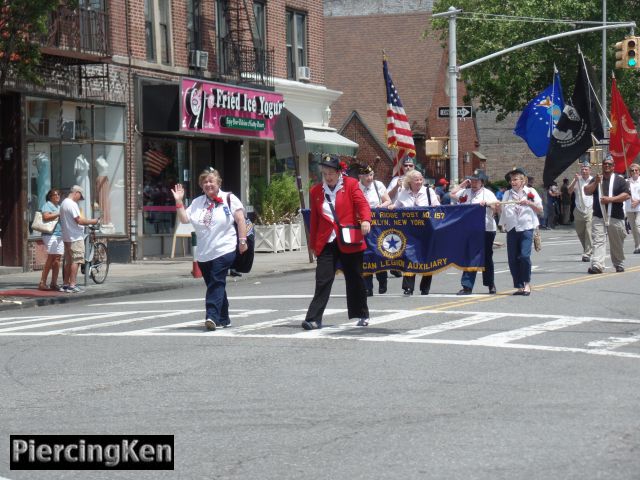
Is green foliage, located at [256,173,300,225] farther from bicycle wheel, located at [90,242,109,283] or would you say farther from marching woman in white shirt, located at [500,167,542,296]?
marching woman in white shirt, located at [500,167,542,296]

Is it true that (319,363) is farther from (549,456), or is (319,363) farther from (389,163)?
(389,163)

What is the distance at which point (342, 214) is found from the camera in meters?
12.9

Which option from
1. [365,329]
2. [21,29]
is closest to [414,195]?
[365,329]

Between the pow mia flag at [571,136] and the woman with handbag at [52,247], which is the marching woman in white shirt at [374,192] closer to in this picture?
the woman with handbag at [52,247]

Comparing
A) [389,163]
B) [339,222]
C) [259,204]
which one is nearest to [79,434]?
[339,222]

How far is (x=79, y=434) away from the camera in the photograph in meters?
7.75

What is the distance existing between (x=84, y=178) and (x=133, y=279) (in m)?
4.60

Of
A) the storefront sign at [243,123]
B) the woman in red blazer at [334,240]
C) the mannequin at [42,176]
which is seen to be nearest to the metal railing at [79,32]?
the mannequin at [42,176]

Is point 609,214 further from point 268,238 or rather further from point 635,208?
point 268,238

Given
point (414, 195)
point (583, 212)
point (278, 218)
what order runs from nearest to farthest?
point (414, 195)
point (583, 212)
point (278, 218)

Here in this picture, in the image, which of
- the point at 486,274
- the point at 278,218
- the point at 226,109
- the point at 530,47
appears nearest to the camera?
the point at 486,274

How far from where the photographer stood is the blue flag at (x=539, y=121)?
28094mm

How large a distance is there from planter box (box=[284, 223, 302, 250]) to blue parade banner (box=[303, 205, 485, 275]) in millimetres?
15088

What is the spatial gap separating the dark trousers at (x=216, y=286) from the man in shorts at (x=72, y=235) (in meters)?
7.28
